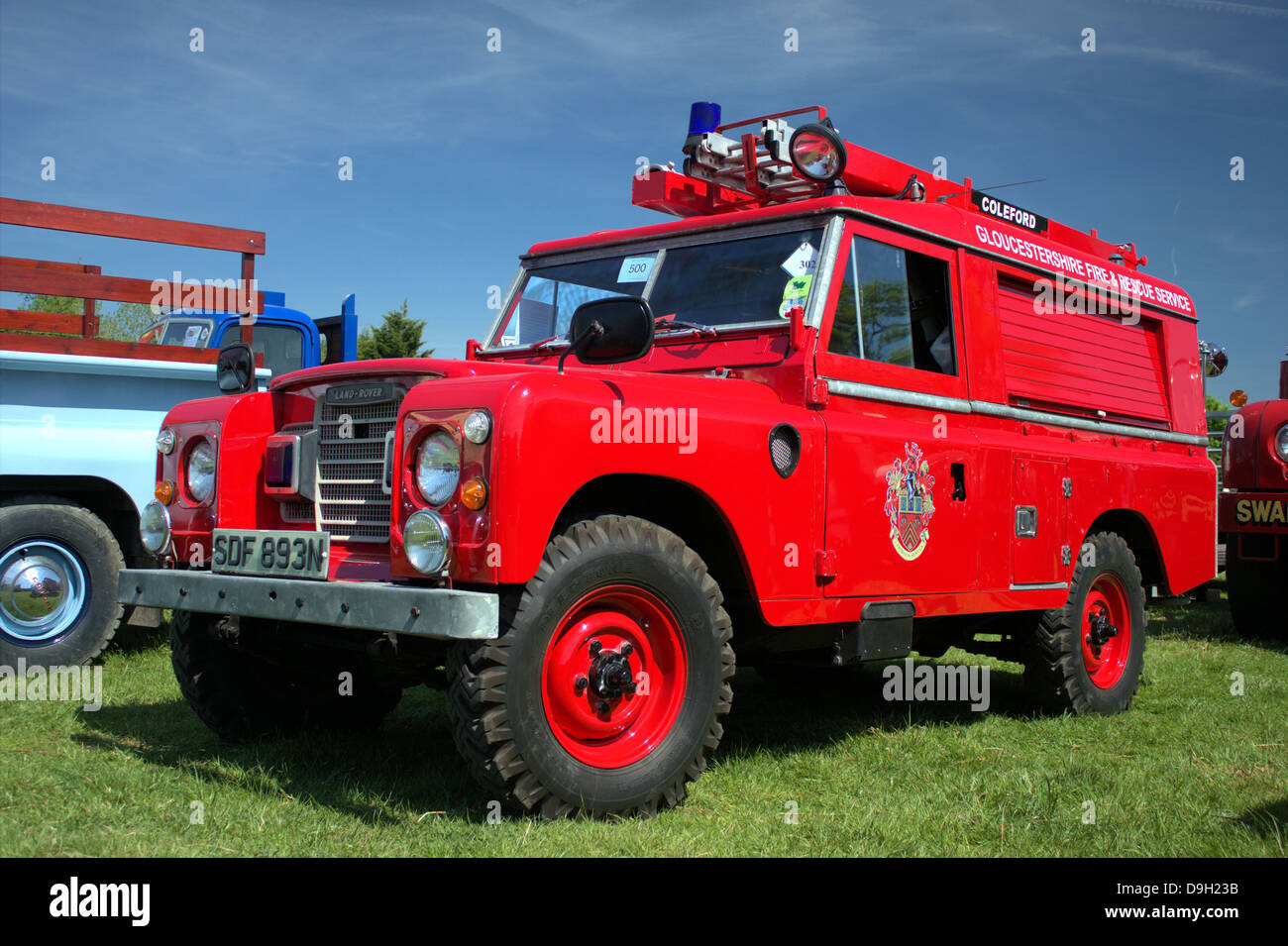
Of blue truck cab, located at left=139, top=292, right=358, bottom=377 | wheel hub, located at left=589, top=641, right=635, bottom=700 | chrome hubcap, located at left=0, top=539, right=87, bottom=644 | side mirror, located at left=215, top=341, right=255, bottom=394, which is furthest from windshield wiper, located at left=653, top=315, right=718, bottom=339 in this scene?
blue truck cab, located at left=139, top=292, right=358, bottom=377

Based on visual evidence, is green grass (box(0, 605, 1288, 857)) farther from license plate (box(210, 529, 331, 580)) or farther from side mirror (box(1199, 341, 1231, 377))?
side mirror (box(1199, 341, 1231, 377))

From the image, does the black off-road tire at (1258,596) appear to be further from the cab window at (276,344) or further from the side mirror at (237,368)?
the side mirror at (237,368)

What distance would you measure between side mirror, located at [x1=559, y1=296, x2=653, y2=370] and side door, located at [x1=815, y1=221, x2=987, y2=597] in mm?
1066

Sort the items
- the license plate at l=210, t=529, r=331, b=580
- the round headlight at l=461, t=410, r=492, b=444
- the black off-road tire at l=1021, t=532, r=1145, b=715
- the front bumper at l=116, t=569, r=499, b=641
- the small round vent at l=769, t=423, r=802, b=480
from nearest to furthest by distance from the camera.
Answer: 1. the front bumper at l=116, t=569, r=499, b=641
2. the round headlight at l=461, t=410, r=492, b=444
3. the license plate at l=210, t=529, r=331, b=580
4. the small round vent at l=769, t=423, r=802, b=480
5. the black off-road tire at l=1021, t=532, r=1145, b=715

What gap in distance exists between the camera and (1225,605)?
1166cm

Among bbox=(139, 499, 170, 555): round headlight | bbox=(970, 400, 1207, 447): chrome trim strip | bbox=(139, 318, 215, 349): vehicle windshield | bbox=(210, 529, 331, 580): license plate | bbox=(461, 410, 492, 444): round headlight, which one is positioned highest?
bbox=(139, 318, 215, 349): vehicle windshield

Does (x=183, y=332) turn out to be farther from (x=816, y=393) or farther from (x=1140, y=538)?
(x=1140, y=538)

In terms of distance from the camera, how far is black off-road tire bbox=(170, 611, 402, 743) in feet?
16.2

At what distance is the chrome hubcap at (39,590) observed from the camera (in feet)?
21.8

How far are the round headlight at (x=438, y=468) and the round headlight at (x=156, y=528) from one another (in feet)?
5.40

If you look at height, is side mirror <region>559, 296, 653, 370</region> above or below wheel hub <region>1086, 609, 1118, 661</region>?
above

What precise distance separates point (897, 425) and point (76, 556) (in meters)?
4.86

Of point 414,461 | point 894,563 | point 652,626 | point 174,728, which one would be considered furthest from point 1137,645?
point 174,728

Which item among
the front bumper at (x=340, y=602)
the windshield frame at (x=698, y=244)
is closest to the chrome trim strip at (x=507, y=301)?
the windshield frame at (x=698, y=244)
